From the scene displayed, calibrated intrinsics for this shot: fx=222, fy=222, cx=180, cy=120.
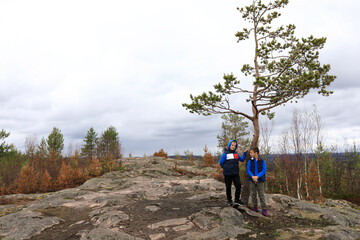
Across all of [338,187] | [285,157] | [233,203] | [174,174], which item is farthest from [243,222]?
[338,187]

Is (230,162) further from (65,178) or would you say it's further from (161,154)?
(161,154)

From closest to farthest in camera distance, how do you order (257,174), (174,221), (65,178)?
(174,221) → (257,174) → (65,178)

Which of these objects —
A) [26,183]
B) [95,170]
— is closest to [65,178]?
[26,183]

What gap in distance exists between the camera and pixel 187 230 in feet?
17.9

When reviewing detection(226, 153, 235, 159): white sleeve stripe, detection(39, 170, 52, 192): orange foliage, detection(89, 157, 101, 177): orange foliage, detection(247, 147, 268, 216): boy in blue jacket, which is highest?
detection(226, 153, 235, 159): white sleeve stripe

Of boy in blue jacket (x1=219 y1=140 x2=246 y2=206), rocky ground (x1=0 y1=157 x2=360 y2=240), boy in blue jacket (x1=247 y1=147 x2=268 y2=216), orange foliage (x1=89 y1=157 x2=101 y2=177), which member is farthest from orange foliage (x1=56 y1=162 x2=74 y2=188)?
boy in blue jacket (x1=247 y1=147 x2=268 y2=216)

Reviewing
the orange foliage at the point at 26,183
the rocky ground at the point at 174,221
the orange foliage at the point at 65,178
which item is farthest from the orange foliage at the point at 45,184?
the rocky ground at the point at 174,221

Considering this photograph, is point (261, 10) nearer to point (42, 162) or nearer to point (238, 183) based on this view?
point (238, 183)

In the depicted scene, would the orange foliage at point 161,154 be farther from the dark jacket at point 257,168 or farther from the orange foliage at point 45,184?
the dark jacket at point 257,168

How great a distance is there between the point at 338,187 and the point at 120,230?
50.9ft

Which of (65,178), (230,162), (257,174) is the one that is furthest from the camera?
(65,178)

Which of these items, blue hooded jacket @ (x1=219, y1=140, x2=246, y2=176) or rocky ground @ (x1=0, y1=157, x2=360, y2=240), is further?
blue hooded jacket @ (x1=219, y1=140, x2=246, y2=176)

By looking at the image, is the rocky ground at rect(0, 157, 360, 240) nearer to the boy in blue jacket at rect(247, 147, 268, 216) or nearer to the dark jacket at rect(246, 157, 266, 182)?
the boy in blue jacket at rect(247, 147, 268, 216)

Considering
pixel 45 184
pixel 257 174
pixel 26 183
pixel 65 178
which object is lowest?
pixel 45 184
